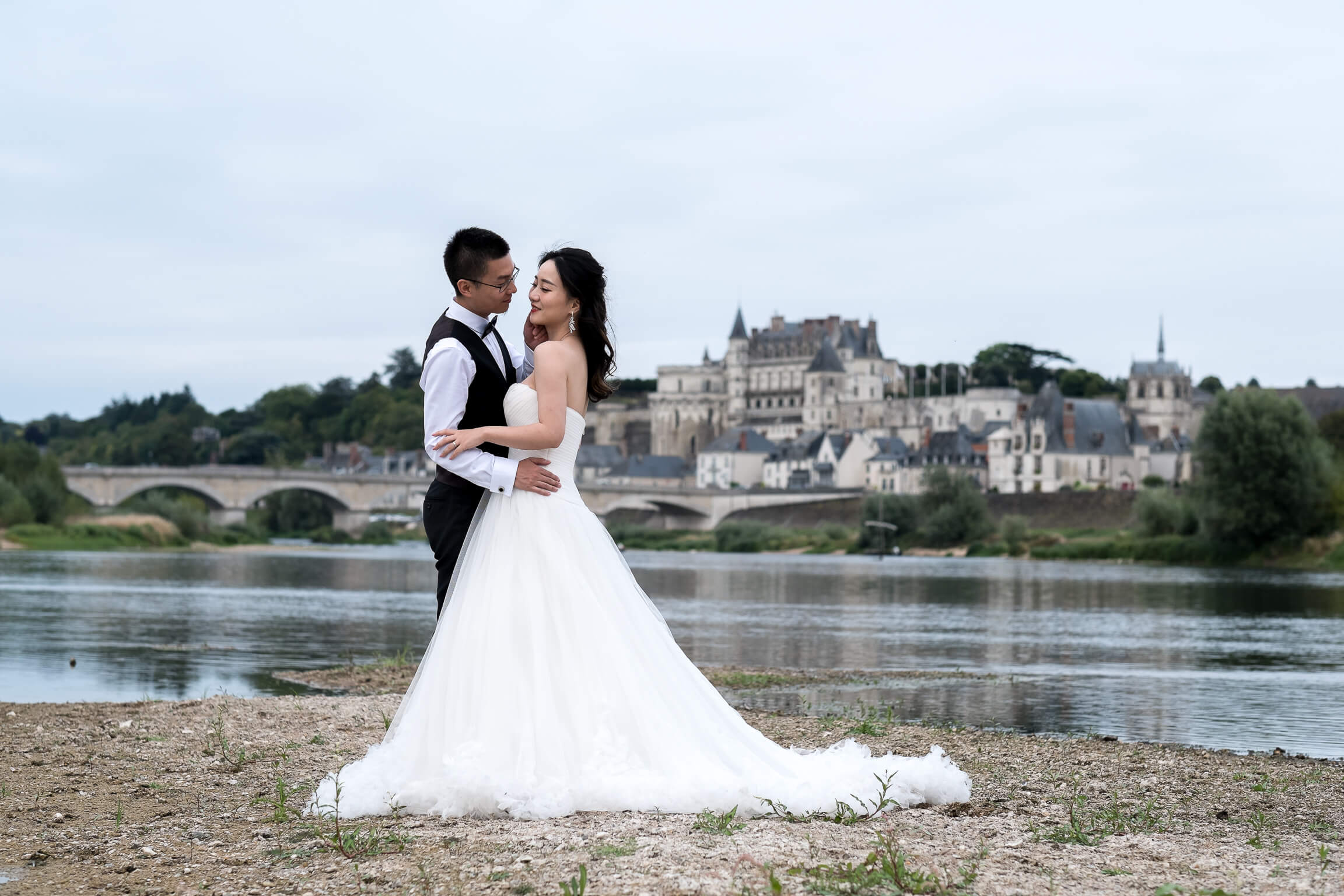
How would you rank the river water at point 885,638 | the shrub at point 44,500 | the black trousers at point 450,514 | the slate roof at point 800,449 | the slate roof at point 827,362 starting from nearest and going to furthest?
the black trousers at point 450,514, the river water at point 885,638, the shrub at point 44,500, the slate roof at point 800,449, the slate roof at point 827,362

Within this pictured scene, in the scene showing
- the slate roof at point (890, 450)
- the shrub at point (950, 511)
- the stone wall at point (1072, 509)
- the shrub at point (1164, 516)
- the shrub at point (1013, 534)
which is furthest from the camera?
the slate roof at point (890, 450)

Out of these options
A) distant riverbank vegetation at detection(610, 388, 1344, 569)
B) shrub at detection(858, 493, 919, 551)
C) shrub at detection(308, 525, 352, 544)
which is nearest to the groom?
distant riverbank vegetation at detection(610, 388, 1344, 569)

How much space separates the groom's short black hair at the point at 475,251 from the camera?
15.7 feet

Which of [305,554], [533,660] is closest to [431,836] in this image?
[533,660]

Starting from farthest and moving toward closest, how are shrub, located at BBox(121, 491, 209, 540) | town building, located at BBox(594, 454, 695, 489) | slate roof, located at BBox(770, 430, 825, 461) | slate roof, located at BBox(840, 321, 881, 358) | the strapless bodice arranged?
slate roof, located at BBox(840, 321, 881, 358) → town building, located at BBox(594, 454, 695, 489) → slate roof, located at BBox(770, 430, 825, 461) → shrub, located at BBox(121, 491, 209, 540) → the strapless bodice

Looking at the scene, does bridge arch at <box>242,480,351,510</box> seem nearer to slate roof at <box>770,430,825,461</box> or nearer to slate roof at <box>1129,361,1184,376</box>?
slate roof at <box>770,430,825,461</box>

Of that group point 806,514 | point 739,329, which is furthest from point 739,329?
point 806,514

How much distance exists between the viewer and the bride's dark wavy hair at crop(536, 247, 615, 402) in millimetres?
4793

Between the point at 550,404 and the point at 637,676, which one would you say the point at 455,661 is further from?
the point at 550,404

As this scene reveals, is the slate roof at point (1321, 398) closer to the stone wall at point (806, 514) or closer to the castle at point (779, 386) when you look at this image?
the castle at point (779, 386)

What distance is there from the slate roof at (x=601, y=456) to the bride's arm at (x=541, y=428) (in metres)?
114

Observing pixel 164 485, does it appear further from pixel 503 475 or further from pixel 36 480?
pixel 503 475

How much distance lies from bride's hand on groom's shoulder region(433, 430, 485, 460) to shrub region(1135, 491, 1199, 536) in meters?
44.5

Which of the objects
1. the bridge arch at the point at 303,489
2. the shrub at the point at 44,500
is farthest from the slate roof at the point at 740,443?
the shrub at the point at 44,500
